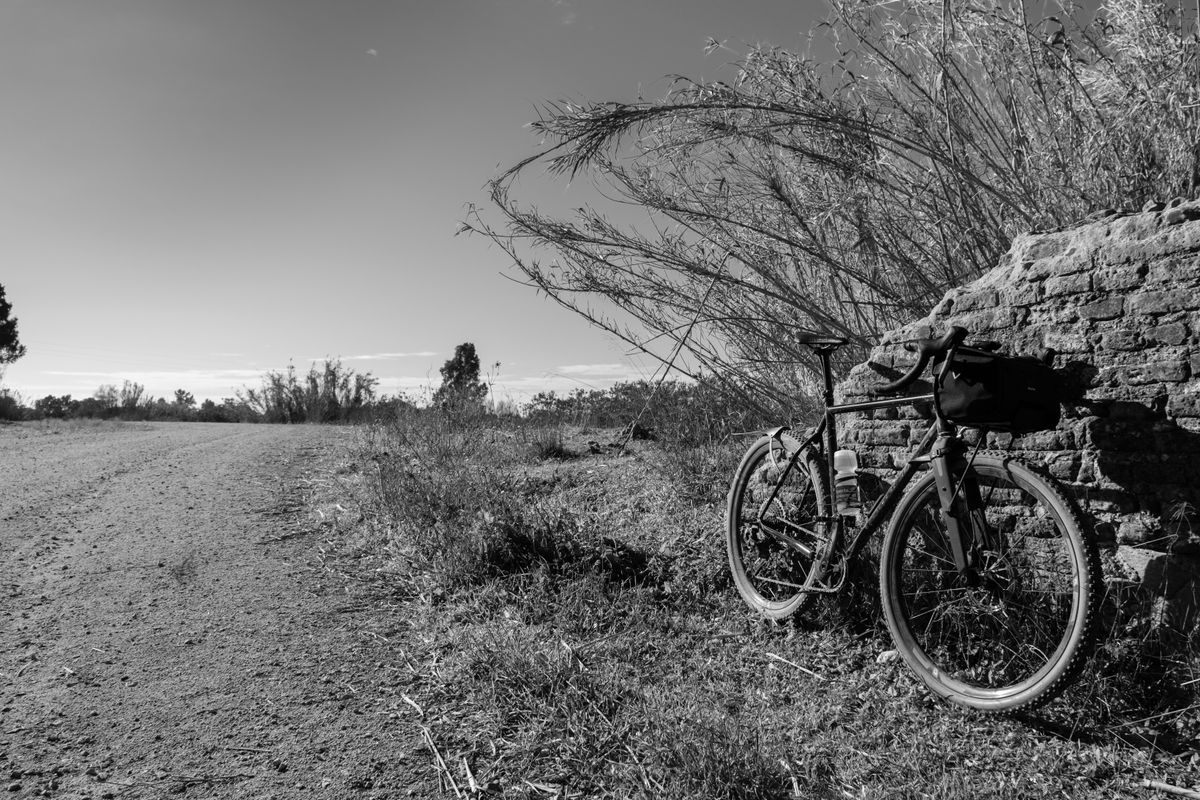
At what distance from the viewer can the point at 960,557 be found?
2.79 meters

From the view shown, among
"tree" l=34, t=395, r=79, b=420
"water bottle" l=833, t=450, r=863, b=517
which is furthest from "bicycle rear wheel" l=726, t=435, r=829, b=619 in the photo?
"tree" l=34, t=395, r=79, b=420

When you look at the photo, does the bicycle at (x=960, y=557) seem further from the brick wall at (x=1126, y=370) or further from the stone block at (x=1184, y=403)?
the stone block at (x=1184, y=403)

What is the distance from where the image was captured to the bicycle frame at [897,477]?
2811 mm

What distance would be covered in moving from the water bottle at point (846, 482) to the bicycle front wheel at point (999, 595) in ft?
0.96

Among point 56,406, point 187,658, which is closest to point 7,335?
point 56,406

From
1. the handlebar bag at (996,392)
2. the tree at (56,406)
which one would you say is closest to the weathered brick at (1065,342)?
the handlebar bag at (996,392)

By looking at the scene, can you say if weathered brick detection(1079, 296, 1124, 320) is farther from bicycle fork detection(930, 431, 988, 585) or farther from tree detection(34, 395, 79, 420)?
tree detection(34, 395, 79, 420)

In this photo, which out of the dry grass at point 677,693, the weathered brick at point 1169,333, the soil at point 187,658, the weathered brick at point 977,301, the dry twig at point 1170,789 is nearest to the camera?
the dry twig at point 1170,789

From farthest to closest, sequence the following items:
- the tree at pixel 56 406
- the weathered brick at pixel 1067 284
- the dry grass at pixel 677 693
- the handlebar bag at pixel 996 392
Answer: the tree at pixel 56 406, the weathered brick at pixel 1067 284, the handlebar bag at pixel 996 392, the dry grass at pixel 677 693

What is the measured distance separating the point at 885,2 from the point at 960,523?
113 inches

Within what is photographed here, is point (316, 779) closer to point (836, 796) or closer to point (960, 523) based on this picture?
point (836, 796)

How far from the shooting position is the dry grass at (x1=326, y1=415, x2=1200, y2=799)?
2.42 m

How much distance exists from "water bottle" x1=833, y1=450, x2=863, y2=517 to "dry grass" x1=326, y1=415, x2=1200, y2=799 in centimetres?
48

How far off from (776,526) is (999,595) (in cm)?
126
